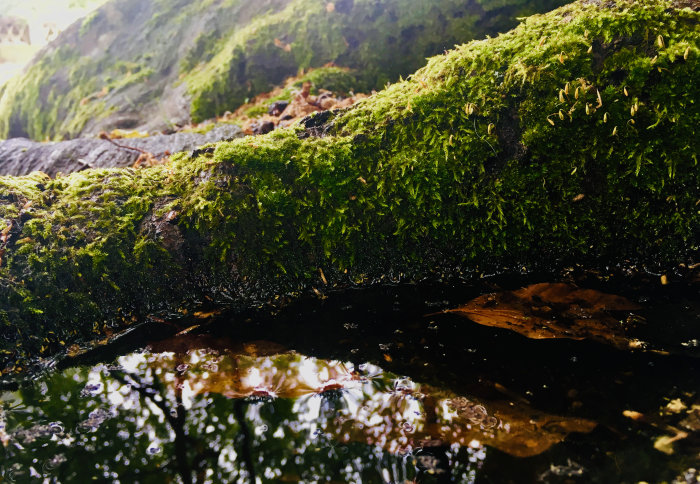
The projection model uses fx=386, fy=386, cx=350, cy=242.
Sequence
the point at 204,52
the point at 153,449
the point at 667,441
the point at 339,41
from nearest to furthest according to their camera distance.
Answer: the point at 667,441 < the point at 153,449 < the point at 339,41 < the point at 204,52

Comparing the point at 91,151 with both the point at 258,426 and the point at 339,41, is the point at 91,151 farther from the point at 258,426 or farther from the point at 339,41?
the point at 258,426

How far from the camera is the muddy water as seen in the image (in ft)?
Answer: 5.26

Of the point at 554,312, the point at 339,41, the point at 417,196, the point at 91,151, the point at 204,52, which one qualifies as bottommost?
the point at 554,312

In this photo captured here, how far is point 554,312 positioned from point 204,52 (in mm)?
8970

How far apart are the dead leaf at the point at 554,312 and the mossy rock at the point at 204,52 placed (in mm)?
5186

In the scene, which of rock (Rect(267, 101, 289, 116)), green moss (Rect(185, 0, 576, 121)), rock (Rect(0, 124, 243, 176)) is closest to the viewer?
rock (Rect(0, 124, 243, 176))

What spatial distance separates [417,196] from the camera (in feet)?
8.59

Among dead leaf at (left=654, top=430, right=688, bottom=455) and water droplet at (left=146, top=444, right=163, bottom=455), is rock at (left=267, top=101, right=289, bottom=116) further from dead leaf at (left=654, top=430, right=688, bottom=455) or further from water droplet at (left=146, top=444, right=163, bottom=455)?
dead leaf at (left=654, top=430, right=688, bottom=455)

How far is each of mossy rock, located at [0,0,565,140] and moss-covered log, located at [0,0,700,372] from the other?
4333 mm

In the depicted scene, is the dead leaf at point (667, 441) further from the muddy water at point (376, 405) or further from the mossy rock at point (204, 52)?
the mossy rock at point (204, 52)

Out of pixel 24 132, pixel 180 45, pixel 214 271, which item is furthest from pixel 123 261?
pixel 24 132

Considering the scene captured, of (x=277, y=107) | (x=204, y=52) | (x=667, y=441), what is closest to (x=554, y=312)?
(x=667, y=441)

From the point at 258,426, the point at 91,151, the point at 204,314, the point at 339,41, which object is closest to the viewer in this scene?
the point at 258,426

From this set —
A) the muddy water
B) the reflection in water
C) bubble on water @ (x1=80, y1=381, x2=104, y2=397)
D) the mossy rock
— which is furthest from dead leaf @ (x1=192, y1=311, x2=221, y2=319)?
the mossy rock
